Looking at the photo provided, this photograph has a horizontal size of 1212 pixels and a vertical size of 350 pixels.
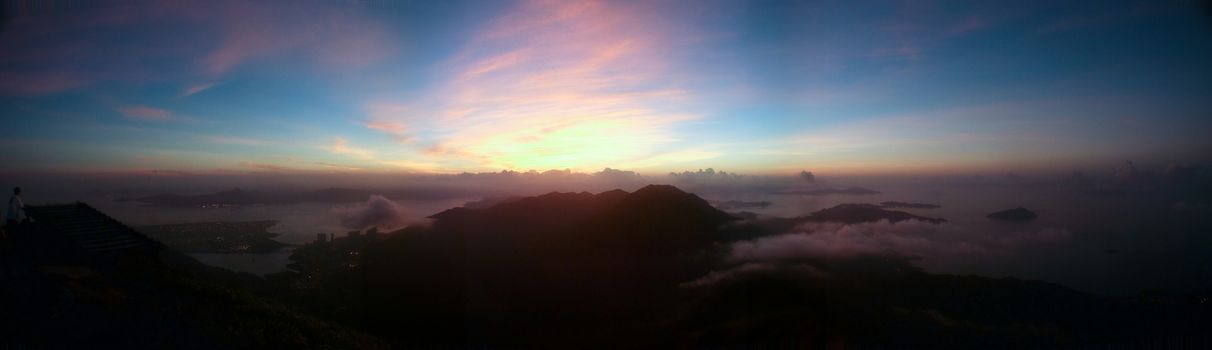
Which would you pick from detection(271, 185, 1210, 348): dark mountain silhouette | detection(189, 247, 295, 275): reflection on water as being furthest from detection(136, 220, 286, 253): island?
detection(271, 185, 1210, 348): dark mountain silhouette

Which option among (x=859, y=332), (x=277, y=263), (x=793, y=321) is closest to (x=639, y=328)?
(x=793, y=321)

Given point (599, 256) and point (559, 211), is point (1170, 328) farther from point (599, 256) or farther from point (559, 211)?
point (559, 211)

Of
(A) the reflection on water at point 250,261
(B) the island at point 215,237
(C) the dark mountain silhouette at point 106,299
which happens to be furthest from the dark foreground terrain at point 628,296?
(B) the island at point 215,237

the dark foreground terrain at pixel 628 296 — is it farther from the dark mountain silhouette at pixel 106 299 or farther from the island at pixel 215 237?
the island at pixel 215 237

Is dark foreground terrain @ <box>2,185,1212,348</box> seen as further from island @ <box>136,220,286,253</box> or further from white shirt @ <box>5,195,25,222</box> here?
island @ <box>136,220,286,253</box>

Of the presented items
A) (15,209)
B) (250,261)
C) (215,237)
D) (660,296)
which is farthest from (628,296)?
(215,237)
